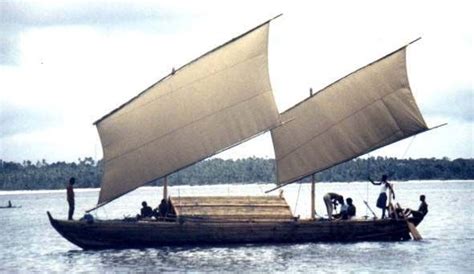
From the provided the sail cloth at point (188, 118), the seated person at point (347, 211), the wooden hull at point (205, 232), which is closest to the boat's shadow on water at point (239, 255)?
the wooden hull at point (205, 232)

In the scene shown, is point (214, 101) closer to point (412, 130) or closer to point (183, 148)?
point (183, 148)

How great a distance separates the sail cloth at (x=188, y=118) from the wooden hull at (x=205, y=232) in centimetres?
168

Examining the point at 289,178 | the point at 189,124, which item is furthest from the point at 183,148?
the point at 289,178

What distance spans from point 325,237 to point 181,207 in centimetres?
649

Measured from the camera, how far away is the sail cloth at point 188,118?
4362 centimetres

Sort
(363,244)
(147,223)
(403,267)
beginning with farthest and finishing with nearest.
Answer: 1. (363,244)
2. (147,223)
3. (403,267)

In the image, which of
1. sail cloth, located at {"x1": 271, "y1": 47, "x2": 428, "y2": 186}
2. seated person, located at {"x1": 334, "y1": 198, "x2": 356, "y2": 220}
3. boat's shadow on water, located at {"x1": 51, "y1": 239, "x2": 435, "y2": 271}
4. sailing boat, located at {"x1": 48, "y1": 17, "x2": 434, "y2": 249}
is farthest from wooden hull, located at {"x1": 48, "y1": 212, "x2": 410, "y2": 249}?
sail cloth, located at {"x1": 271, "y1": 47, "x2": 428, "y2": 186}

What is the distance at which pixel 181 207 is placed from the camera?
4275 centimetres

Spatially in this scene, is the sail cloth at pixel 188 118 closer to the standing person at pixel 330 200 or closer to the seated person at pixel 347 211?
the standing person at pixel 330 200

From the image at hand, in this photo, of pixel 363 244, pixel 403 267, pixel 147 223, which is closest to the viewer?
pixel 403 267

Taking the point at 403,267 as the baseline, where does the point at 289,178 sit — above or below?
above

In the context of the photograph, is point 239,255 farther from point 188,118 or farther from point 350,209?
point 188,118

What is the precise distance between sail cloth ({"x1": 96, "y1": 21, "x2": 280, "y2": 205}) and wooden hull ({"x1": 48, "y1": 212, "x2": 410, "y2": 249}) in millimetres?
1680

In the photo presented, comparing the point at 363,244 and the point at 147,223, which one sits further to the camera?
the point at 363,244
